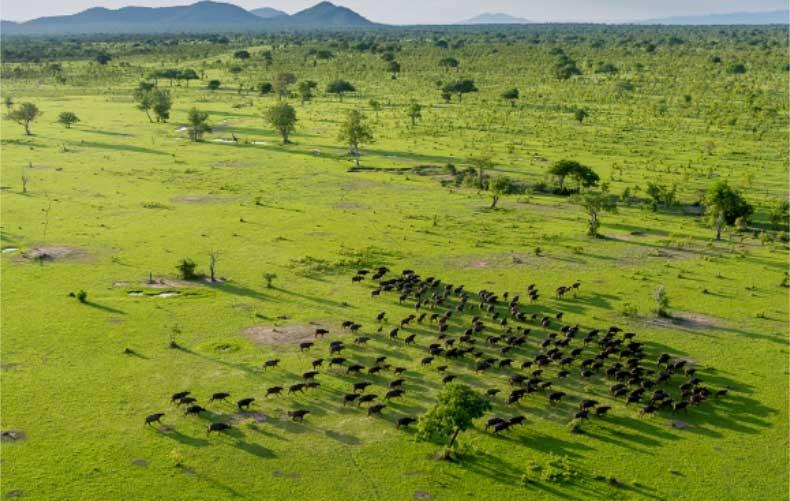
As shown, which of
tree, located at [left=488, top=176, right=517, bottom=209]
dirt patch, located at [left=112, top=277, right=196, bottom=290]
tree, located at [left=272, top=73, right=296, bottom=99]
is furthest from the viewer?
tree, located at [left=272, top=73, right=296, bottom=99]

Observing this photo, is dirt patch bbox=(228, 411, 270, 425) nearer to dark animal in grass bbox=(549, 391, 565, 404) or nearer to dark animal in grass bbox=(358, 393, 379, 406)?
dark animal in grass bbox=(358, 393, 379, 406)

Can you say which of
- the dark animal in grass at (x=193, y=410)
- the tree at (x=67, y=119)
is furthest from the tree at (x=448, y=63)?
the dark animal in grass at (x=193, y=410)

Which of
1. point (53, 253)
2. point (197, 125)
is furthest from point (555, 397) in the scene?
point (197, 125)

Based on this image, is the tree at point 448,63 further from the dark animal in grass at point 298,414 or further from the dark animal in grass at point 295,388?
the dark animal in grass at point 298,414

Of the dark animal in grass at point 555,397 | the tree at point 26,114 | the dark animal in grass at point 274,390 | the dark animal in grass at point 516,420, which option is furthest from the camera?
the tree at point 26,114

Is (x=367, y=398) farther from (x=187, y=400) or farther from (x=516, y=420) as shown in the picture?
(x=187, y=400)

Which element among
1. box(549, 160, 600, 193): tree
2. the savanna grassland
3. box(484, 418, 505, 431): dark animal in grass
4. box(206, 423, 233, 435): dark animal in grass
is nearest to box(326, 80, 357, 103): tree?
the savanna grassland

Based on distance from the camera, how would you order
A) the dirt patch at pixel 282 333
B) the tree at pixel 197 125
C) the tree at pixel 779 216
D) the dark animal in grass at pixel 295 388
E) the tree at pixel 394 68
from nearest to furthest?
the dark animal in grass at pixel 295 388 < the dirt patch at pixel 282 333 < the tree at pixel 779 216 < the tree at pixel 197 125 < the tree at pixel 394 68

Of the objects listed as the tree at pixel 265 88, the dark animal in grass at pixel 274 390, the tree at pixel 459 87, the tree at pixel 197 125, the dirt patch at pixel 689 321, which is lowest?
the dark animal in grass at pixel 274 390
